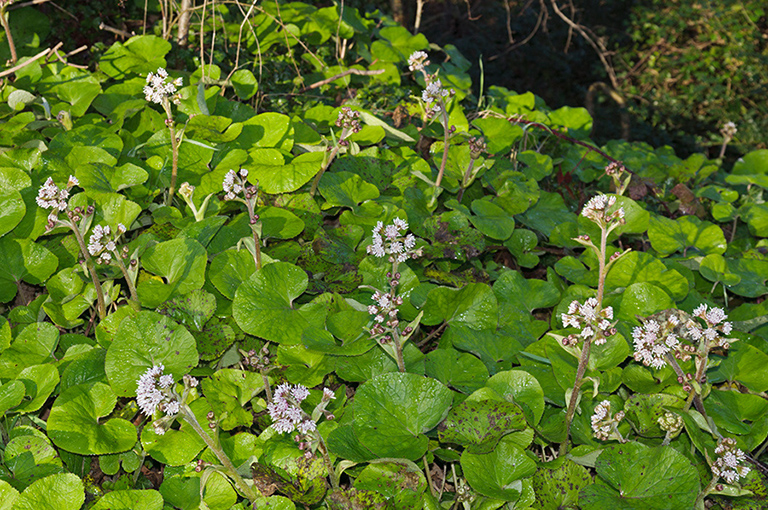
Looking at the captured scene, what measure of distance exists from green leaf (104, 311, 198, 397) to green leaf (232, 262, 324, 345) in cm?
15

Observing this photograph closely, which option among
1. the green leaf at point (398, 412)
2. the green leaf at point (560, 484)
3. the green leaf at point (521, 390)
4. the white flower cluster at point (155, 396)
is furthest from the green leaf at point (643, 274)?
the white flower cluster at point (155, 396)

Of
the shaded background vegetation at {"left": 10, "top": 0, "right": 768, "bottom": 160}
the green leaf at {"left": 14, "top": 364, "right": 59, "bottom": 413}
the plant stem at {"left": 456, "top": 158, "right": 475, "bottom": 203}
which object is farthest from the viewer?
the shaded background vegetation at {"left": 10, "top": 0, "right": 768, "bottom": 160}

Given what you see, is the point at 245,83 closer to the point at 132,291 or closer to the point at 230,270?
the point at 230,270

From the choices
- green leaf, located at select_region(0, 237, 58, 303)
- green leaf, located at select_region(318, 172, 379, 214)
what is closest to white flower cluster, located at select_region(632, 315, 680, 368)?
green leaf, located at select_region(318, 172, 379, 214)

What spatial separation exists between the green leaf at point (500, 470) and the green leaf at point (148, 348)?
753mm

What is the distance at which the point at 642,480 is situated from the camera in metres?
1.41

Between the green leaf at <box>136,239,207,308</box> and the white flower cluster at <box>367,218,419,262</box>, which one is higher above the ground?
the white flower cluster at <box>367,218,419,262</box>

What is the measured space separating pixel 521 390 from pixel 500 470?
24 cm

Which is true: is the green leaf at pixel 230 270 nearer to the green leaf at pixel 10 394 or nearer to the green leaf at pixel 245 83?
the green leaf at pixel 10 394

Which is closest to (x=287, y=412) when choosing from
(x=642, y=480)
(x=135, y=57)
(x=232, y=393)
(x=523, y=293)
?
(x=232, y=393)

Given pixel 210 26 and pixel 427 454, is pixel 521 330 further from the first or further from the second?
pixel 210 26

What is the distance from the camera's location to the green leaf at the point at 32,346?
5.32 ft

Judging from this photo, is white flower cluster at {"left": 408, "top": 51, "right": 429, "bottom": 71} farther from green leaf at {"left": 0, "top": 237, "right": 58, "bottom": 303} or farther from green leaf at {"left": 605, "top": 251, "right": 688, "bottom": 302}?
green leaf at {"left": 0, "top": 237, "right": 58, "bottom": 303}

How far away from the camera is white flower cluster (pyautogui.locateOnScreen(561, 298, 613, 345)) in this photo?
1.34 meters
